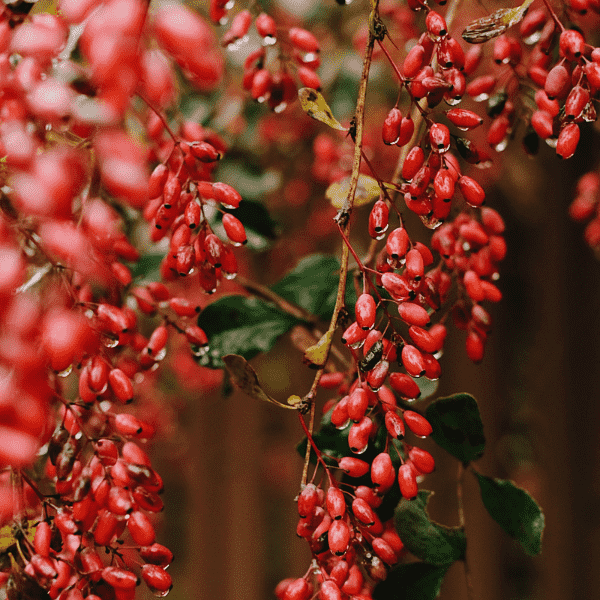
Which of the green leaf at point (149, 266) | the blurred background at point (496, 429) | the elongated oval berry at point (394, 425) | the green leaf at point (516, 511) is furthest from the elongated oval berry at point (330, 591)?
the blurred background at point (496, 429)

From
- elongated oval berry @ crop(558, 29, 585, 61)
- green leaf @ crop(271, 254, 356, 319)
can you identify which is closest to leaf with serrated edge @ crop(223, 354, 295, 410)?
green leaf @ crop(271, 254, 356, 319)

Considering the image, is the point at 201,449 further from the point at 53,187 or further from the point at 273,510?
the point at 53,187

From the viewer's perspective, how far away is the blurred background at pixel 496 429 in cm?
139

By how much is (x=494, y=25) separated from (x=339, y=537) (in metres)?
0.37

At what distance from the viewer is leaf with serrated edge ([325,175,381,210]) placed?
18.5 inches

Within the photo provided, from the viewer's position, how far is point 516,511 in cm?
49

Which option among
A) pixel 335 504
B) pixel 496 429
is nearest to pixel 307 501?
pixel 335 504

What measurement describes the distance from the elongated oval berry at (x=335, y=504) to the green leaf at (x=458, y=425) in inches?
5.2

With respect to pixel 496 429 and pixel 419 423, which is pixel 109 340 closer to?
pixel 419 423

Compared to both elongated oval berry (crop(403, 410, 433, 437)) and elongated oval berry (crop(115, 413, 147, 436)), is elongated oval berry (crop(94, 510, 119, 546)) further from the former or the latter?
elongated oval berry (crop(403, 410, 433, 437))

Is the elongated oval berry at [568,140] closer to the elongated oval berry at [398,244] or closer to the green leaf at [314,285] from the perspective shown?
the elongated oval berry at [398,244]

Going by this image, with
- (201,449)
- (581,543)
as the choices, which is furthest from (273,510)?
(581,543)

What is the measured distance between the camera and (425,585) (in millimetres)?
454

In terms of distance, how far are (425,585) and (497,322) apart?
1184 millimetres
